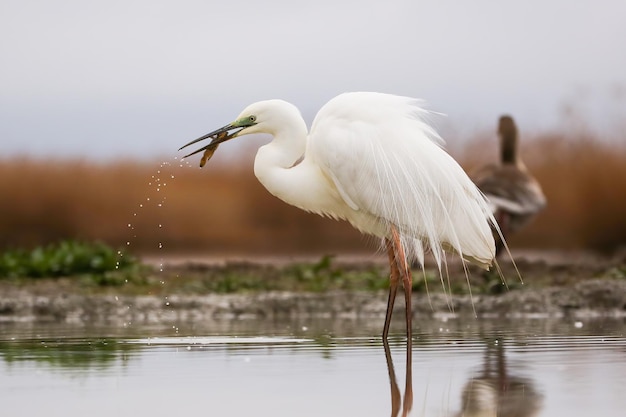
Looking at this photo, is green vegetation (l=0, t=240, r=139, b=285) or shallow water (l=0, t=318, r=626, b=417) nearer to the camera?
shallow water (l=0, t=318, r=626, b=417)

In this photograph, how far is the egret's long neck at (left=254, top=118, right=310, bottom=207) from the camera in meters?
8.95

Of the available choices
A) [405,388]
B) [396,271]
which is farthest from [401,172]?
[405,388]

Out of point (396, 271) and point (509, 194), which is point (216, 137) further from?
point (509, 194)

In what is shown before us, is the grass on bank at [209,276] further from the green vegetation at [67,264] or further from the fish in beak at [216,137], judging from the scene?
the fish in beak at [216,137]

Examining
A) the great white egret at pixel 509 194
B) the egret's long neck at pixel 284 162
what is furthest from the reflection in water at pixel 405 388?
the great white egret at pixel 509 194

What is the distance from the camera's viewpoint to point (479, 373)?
6.18 meters

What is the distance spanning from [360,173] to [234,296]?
455 centimetres

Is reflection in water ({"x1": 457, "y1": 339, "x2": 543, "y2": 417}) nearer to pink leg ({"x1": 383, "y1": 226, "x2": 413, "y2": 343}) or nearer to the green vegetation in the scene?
pink leg ({"x1": 383, "y1": 226, "x2": 413, "y2": 343})

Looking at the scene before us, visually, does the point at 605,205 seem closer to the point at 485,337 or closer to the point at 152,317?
the point at 152,317

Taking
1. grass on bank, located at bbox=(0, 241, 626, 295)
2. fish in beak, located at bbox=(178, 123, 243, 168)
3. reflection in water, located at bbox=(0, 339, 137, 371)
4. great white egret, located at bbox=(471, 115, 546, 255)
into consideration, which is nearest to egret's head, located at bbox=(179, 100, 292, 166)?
fish in beak, located at bbox=(178, 123, 243, 168)

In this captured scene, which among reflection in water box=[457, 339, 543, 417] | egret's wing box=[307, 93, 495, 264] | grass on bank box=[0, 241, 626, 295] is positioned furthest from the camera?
grass on bank box=[0, 241, 626, 295]

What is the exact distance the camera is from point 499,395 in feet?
17.6

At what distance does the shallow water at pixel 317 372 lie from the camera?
511cm

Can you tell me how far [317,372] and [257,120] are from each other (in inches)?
119
